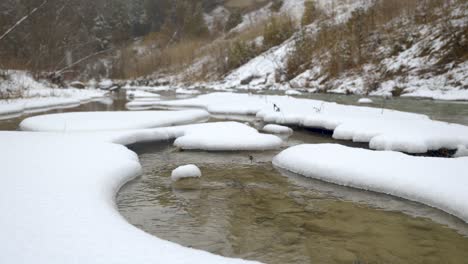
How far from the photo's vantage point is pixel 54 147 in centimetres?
457

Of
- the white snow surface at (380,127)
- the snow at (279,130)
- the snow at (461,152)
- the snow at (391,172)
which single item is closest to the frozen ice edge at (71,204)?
the snow at (391,172)

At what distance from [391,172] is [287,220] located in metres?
1.36

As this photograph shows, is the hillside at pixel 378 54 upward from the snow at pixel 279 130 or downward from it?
upward

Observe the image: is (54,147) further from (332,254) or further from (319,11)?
(319,11)

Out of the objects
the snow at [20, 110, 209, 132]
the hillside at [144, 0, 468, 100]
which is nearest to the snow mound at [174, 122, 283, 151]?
the snow at [20, 110, 209, 132]

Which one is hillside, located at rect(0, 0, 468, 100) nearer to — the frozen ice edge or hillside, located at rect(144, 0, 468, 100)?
hillside, located at rect(144, 0, 468, 100)

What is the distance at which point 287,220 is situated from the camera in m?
2.97

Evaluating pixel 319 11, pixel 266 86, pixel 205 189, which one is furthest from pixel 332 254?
pixel 319 11

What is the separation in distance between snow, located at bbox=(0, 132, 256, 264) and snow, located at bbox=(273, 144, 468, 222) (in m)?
2.03

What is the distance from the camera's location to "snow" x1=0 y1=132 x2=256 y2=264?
190 centimetres

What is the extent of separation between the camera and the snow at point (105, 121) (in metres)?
6.51

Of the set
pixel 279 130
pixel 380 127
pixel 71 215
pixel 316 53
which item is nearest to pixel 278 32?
pixel 316 53

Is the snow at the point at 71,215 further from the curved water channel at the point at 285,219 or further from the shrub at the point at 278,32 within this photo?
the shrub at the point at 278,32

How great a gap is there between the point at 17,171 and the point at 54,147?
1.22m
